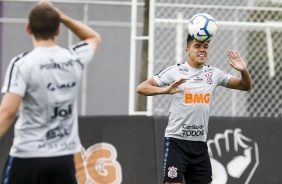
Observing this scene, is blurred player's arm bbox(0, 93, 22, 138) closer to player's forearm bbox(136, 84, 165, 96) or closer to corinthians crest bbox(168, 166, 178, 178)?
player's forearm bbox(136, 84, 165, 96)

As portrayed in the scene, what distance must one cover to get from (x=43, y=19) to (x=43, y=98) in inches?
21.3

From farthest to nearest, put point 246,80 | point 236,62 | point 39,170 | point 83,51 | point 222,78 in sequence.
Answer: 1. point 222,78
2. point 246,80
3. point 236,62
4. point 83,51
5. point 39,170

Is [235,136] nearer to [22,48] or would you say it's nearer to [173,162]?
[173,162]

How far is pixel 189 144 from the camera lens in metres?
7.80

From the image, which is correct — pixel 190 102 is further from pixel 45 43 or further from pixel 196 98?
pixel 45 43

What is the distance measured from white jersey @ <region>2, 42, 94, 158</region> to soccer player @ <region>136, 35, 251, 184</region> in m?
2.46

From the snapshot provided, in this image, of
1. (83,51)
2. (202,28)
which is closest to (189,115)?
(202,28)

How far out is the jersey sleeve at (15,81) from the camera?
200 inches

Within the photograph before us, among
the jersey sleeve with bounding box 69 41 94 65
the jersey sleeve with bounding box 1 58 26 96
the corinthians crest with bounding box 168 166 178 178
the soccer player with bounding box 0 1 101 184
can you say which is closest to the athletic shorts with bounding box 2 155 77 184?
the soccer player with bounding box 0 1 101 184

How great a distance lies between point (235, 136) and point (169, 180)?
239 centimetres

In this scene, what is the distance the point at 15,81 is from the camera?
5098mm

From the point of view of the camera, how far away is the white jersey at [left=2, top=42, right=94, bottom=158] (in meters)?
5.14

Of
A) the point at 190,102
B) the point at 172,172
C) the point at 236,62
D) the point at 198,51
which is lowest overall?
the point at 172,172

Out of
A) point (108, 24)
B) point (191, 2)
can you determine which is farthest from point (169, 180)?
point (108, 24)
